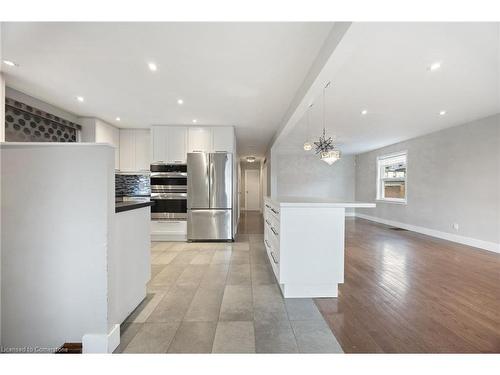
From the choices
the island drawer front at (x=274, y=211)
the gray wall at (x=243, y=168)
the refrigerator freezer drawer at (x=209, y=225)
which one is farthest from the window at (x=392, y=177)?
the gray wall at (x=243, y=168)

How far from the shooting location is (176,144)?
189 inches

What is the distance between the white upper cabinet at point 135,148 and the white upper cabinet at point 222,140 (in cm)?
161

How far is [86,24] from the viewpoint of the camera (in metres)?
1.87

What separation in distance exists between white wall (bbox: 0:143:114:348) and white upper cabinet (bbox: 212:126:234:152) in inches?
135

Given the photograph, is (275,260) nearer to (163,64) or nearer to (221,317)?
(221,317)

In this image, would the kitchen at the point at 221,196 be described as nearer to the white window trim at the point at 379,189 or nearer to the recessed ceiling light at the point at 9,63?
the recessed ceiling light at the point at 9,63

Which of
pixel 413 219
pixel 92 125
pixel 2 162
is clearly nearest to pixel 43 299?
pixel 2 162

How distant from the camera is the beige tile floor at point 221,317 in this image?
1.56 meters

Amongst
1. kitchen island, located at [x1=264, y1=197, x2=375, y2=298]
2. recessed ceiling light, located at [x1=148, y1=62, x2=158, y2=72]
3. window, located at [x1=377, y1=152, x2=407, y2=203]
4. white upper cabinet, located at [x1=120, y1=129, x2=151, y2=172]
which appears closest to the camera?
kitchen island, located at [x1=264, y1=197, x2=375, y2=298]

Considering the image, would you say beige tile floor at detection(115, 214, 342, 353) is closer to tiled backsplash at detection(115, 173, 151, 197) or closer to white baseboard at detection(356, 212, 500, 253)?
tiled backsplash at detection(115, 173, 151, 197)

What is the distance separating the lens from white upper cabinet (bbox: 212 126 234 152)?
4.82 meters

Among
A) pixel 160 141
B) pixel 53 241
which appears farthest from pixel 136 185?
pixel 53 241

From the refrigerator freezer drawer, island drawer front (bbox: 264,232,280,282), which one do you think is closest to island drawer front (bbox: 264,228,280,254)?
island drawer front (bbox: 264,232,280,282)

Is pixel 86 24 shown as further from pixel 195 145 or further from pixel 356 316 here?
pixel 356 316
